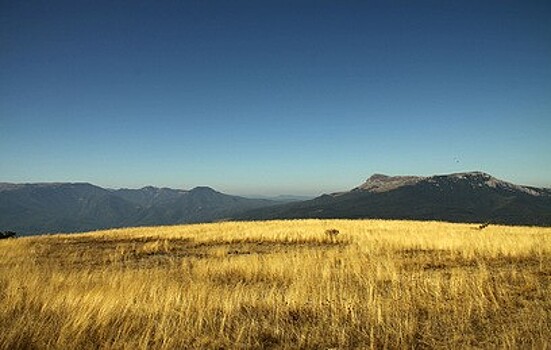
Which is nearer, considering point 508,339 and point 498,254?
point 508,339

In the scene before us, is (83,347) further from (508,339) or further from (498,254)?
(498,254)

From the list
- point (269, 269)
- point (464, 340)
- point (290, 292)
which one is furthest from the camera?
point (269, 269)

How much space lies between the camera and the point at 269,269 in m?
12.7

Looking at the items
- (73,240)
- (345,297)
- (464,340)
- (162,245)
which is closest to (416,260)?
(345,297)

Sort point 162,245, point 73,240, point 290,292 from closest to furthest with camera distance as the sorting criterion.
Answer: point 290,292 → point 162,245 → point 73,240

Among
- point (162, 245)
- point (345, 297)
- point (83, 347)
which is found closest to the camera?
point (83, 347)

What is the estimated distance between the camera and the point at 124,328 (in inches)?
259

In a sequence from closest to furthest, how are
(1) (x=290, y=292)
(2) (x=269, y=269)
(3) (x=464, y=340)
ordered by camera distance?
(3) (x=464, y=340) → (1) (x=290, y=292) → (2) (x=269, y=269)

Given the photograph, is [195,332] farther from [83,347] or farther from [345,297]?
[345,297]

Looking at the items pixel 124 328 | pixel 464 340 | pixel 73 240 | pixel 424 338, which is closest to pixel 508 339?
pixel 464 340

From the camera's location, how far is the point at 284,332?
6.82 m

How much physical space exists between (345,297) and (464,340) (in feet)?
8.81

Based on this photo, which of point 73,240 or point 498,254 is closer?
point 498,254

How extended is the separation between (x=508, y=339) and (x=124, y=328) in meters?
5.70
